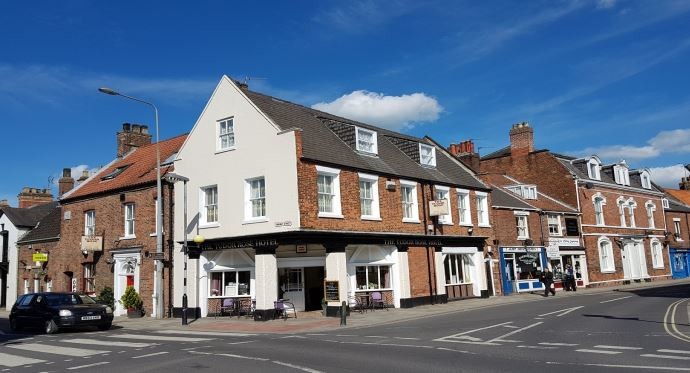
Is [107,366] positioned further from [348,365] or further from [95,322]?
[95,322]

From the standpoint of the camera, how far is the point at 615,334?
13195 mm

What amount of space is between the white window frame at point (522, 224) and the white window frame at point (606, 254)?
8.65 metres

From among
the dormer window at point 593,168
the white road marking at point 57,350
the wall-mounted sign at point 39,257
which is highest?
the dormer window at point 593,168

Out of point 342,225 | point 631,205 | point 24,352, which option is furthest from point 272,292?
point 631,205

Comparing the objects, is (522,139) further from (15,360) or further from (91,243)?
(15,360)

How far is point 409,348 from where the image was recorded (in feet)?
39.6

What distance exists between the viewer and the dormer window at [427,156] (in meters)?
30.0

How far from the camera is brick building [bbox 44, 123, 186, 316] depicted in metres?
26.0

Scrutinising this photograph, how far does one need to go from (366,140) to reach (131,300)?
1337 cm

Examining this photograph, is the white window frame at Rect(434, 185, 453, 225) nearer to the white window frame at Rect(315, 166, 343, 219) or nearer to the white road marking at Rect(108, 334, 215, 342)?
the white window frame at Rect(315, 166, 343, 219)

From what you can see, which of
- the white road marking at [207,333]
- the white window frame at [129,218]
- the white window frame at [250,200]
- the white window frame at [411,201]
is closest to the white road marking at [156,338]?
the white road marking at [207,333]

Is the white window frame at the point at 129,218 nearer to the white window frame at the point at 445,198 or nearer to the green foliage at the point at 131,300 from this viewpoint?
the green foliage at the point at 131,300

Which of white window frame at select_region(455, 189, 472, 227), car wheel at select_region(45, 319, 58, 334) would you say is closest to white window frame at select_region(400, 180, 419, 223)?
white window frame at select_region(455, 189, 472, 227)

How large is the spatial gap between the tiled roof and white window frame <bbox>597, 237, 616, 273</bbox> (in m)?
30.6
